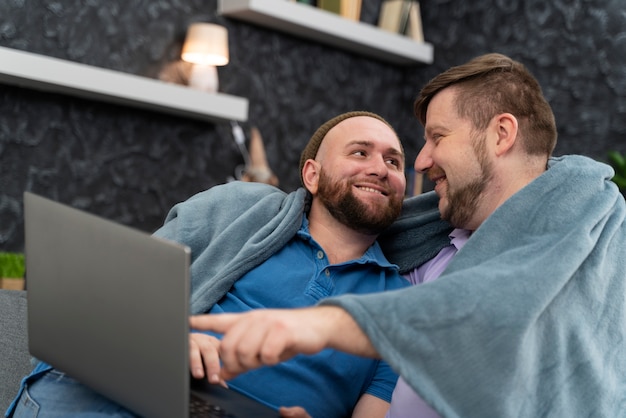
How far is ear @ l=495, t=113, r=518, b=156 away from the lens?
5.41ft

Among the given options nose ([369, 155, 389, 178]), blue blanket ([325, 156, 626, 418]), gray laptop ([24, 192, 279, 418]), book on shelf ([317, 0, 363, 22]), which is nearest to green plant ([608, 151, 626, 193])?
book on shelf ([317, 0, 363, 22])

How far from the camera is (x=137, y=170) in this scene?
12.5 feet

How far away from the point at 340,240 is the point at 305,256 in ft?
0.43

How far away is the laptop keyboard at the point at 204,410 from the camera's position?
136 centimetres

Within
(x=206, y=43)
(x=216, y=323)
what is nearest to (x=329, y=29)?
(x=206, y=43)

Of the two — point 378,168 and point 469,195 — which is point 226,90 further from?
point 469,195

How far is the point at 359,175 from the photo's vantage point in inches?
80.4

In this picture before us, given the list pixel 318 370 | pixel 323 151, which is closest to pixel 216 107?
pixel 323 151

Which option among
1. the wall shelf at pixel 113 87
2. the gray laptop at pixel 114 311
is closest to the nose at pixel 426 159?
the gray laptop at pixel 114 311

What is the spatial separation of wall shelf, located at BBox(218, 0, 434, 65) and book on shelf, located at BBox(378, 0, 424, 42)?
7 centimetres

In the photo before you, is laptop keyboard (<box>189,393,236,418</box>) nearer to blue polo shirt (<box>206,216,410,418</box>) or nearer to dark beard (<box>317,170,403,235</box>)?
blue polo shirt (<box>206,216,410,418</box>)

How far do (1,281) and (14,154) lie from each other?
24.3 inches

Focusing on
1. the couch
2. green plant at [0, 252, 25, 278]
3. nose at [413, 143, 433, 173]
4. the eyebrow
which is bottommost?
green plant at [0, 252, 25, 278]

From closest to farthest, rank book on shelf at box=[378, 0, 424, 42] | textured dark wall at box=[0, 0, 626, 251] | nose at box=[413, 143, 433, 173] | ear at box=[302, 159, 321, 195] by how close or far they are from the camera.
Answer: nose at box=[413, 143, 433, 173], ear at box=[302, 159, 321, 195], textured dark wall at box=[0, 0, 626, 251], book on shelf at box=[378, 0, 424, 42]
